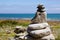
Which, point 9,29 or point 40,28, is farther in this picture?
point 9,29

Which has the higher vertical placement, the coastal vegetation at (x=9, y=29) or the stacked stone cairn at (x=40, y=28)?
the stacked stone cairn at (x=40, y=28)

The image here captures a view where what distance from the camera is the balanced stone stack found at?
13898mm

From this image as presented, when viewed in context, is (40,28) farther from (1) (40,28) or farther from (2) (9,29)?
(2) (9,29)

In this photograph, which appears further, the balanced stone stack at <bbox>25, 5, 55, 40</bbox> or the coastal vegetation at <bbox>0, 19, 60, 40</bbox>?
the coastal vegetation at <bbox>0, 19, 60, 40</bbox>

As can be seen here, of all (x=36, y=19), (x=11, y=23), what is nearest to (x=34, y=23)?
(x=36, y=19)

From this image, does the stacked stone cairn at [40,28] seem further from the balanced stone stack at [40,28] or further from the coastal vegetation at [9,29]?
the coastal vegetation at [9,29]

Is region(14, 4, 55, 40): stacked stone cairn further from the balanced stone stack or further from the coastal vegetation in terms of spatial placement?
the coastal vegetation

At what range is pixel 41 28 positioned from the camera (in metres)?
14.0

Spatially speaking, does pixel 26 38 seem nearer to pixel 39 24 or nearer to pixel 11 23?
pixel 39 24

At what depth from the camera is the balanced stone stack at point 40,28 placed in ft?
45.6

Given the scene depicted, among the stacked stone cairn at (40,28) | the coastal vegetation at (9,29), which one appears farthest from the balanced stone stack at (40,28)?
the coastal vegetation at (9,29)

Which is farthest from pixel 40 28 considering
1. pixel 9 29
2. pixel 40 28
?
pixel 9 29

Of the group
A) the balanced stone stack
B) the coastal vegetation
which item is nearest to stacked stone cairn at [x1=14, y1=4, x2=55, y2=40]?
the balanced stone stack

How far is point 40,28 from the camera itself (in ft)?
45.9
